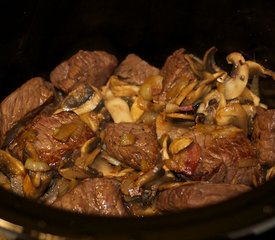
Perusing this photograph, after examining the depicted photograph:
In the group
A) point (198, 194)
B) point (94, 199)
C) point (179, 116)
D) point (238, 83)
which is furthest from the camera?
point (238, 83)

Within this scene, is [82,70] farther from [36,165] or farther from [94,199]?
[94,199]

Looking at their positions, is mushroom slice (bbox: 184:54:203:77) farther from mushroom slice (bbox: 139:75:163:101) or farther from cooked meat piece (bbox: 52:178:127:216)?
cooked meat piece (bbox: 52:178:127:216)

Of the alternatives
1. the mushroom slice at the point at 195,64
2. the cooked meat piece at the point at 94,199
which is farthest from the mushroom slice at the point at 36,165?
the mushroom slice at the point at 195,64

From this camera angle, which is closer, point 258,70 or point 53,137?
point 53,137

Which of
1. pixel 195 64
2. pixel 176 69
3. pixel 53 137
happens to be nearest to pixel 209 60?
pixel 195 64

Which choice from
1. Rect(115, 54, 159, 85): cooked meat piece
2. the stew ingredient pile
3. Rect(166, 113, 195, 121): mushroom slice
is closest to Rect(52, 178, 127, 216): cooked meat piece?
the stew ingredient pile

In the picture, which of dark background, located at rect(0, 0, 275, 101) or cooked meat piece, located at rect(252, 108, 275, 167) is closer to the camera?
cooked meat piece, located at rect(252, 108, 275, 167)

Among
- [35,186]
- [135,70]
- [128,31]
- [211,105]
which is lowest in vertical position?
[35,186]
